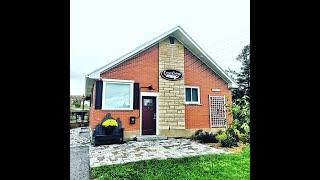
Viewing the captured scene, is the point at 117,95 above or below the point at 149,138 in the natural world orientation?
above

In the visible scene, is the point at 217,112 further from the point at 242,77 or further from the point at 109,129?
the point at 242,77

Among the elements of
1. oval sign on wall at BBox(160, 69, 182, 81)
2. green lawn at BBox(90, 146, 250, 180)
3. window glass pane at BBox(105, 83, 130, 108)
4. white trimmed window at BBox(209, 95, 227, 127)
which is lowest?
green lawn at BBox(90, 146, 250, 180)

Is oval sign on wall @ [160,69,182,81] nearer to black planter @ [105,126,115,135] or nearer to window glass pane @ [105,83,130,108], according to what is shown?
window glass pane @ [105,83,130,108]

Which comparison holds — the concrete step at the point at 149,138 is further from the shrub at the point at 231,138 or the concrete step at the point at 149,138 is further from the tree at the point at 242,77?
the tree at the point at 242,77

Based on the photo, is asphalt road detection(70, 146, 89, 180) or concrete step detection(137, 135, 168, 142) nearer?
asphalt road detection(70, 146, 89, 180)

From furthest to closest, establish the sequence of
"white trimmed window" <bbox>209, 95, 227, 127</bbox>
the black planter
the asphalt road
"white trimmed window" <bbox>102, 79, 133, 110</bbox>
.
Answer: "white trimmed window" <bbox>209, 95, 227, 127</bbox>, "white trimmed window" <bbox>102, 79, 133, 110</bbox>, the black planter, the asphalt road

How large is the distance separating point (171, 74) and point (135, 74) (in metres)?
1.48

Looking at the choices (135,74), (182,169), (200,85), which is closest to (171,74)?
(200,85)

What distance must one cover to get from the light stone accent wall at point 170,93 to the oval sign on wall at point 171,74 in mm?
117

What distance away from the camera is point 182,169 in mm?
3982

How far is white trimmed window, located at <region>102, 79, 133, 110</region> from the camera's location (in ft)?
24.4

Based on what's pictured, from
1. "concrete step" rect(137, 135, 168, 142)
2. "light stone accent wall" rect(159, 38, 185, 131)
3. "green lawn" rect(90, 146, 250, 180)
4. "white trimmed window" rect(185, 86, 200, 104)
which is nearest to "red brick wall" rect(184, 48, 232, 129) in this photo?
"white trimmed window" rect(185, 86, 200, 104)
